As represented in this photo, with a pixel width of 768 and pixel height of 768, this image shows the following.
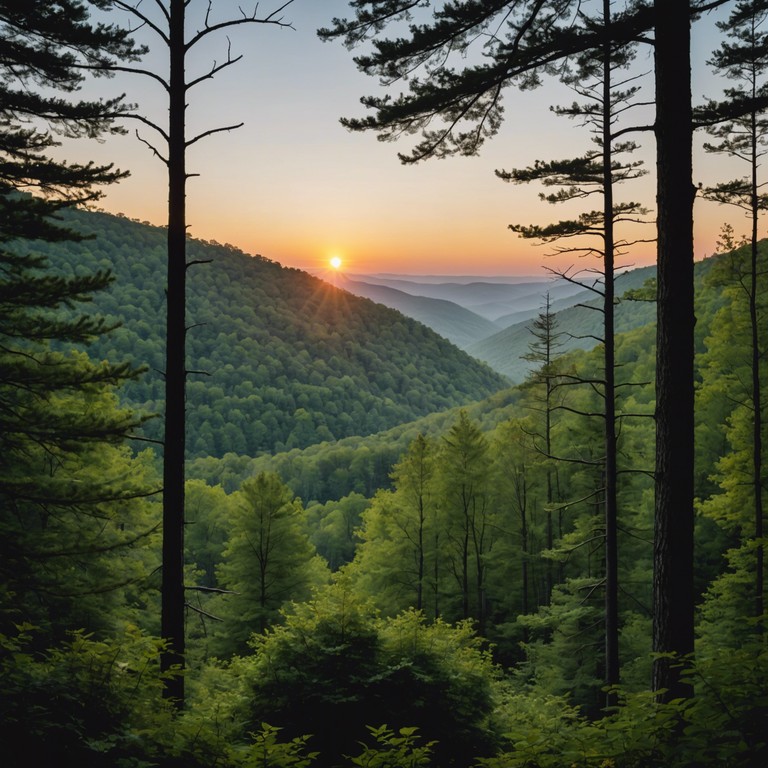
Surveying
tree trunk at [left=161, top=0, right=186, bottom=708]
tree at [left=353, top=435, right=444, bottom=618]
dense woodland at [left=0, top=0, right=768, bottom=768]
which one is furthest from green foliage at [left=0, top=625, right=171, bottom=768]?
tree at [left=353, top=435, right=444, bottom=618]

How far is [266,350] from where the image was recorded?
435 ft

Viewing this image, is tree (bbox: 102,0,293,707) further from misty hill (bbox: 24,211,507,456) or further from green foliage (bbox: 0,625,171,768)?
misty hill (bbox: 24,211,507,456)

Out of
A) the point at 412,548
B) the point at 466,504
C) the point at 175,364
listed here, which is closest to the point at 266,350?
the point at 412,548

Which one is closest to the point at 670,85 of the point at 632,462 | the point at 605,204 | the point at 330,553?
the point at 605,204

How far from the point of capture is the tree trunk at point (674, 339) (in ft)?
18.0

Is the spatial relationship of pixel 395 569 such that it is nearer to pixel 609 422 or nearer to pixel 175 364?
pixel 609 422

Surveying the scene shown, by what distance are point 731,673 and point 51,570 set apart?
8.99 metres

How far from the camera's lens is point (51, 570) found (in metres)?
8.87

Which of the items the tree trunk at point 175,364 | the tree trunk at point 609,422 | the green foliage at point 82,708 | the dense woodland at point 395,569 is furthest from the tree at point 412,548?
the green foliage at point 82,708

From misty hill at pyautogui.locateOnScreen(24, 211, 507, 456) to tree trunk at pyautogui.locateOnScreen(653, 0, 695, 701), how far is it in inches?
3649

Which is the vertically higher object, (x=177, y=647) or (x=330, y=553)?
(x=177, y=647)

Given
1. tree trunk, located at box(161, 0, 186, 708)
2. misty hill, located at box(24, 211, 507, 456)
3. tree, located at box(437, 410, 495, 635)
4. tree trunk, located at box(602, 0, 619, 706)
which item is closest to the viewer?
tree trunk, located at box(161, 0, 186, 708)

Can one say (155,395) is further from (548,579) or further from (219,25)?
(219,25)

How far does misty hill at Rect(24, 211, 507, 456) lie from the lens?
353 ft
